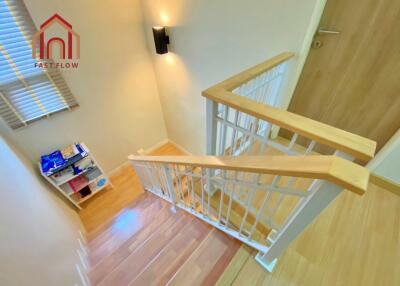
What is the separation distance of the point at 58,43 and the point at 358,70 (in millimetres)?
2904

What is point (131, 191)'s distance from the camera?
9.89ft

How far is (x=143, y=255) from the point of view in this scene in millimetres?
1560

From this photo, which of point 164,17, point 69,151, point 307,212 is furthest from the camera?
point 69,151

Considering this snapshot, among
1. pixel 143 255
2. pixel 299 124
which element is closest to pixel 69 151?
pixel 143 255

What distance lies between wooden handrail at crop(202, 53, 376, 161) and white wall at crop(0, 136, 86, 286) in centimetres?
126

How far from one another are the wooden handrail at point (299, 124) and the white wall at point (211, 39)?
2.23 ft

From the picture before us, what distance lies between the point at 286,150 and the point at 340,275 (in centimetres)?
92

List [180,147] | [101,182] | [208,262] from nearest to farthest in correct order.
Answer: [208,262]
[101,182]
[180,147]

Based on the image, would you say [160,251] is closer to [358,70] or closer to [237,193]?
[237,193]

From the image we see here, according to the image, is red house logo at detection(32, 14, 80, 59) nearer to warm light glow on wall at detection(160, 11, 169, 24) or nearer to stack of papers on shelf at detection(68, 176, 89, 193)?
warm light glow on wall at detection(160, 11, 169, 24)

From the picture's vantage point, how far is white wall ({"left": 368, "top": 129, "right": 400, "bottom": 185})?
4.21ft

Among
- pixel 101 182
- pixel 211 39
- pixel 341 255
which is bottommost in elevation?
pixel 101 182

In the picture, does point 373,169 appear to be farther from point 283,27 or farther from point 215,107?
point 215,107

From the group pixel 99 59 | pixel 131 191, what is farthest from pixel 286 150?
pixel 131 191
